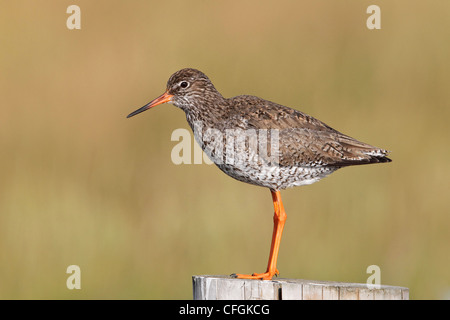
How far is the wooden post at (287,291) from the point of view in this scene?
5.59 meters

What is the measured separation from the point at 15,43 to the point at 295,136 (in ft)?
20.1

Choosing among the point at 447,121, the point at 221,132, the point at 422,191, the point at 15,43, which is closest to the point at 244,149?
the point at 221,132

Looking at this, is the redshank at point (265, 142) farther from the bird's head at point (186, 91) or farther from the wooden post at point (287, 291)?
the wooden post at point (287, 291)

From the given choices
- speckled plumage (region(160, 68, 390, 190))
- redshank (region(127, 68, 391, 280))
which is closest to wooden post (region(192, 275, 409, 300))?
redshank (region(127, 68, 391, 280))

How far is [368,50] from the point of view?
456 inches

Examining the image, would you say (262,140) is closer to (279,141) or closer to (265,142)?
(265,142)

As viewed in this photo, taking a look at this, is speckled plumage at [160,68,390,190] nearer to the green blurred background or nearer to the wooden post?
the wooden post

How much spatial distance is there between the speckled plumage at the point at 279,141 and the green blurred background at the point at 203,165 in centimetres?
215

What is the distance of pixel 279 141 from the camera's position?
7.00m

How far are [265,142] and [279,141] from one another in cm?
15

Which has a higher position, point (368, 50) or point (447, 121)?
point (368, 50)

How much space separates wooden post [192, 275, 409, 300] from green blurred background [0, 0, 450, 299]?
3.04 m

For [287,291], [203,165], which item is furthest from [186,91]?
[203,165]

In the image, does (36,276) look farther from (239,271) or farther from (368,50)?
(368,50)
